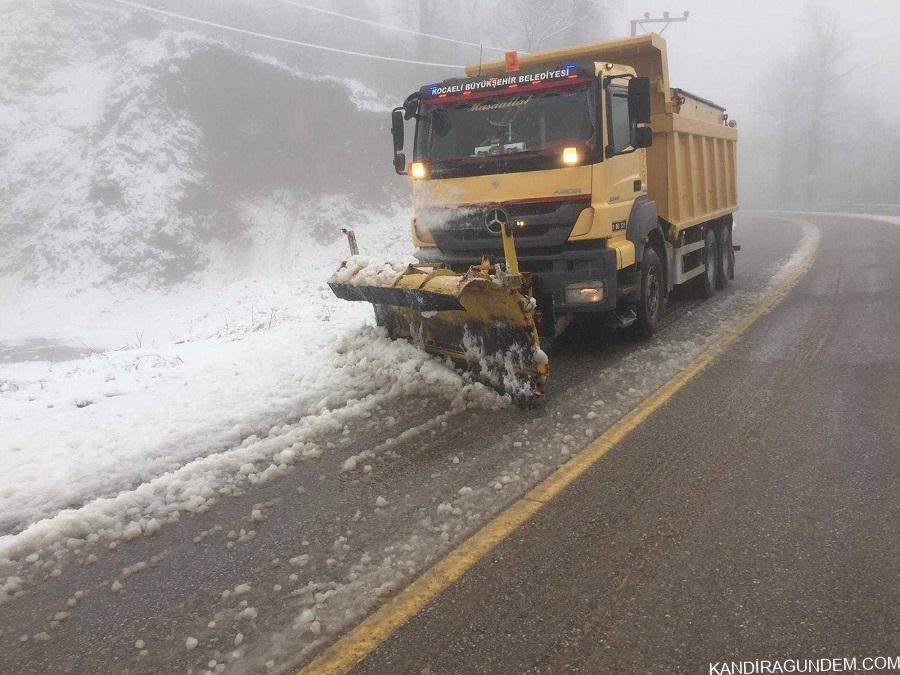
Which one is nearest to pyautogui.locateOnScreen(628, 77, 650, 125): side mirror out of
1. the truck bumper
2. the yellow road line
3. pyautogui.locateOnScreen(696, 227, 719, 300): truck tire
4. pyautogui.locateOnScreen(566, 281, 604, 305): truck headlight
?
the truck bumper

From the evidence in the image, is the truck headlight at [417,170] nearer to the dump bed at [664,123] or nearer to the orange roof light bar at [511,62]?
the orange roof light bar at [511,62]

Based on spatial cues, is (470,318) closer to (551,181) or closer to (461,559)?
(551,181)

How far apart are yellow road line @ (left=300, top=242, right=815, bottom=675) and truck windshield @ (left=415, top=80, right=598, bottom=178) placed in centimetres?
258

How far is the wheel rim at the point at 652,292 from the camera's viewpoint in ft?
24.0

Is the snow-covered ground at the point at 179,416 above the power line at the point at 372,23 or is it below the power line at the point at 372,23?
below

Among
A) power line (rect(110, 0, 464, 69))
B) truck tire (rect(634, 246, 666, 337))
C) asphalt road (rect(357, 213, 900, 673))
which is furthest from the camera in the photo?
power line (rect(110, 0, 464, 69))

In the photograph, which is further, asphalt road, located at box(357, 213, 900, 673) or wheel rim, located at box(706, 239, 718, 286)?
wheel rim, located at box(706, 239, 718, 286)

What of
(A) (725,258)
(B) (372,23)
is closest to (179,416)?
(A) (725,258)

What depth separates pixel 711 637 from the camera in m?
2.49

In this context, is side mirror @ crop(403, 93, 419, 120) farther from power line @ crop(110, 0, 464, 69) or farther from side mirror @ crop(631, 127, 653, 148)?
power line @ crop(110, 0, 464, 69)

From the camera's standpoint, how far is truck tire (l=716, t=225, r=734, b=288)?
1076cm

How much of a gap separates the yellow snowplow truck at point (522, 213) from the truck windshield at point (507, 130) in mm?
11

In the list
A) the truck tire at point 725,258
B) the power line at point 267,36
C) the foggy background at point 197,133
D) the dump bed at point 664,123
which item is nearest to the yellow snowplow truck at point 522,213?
the dump bed at point 664,123

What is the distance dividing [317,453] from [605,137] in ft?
13.1
